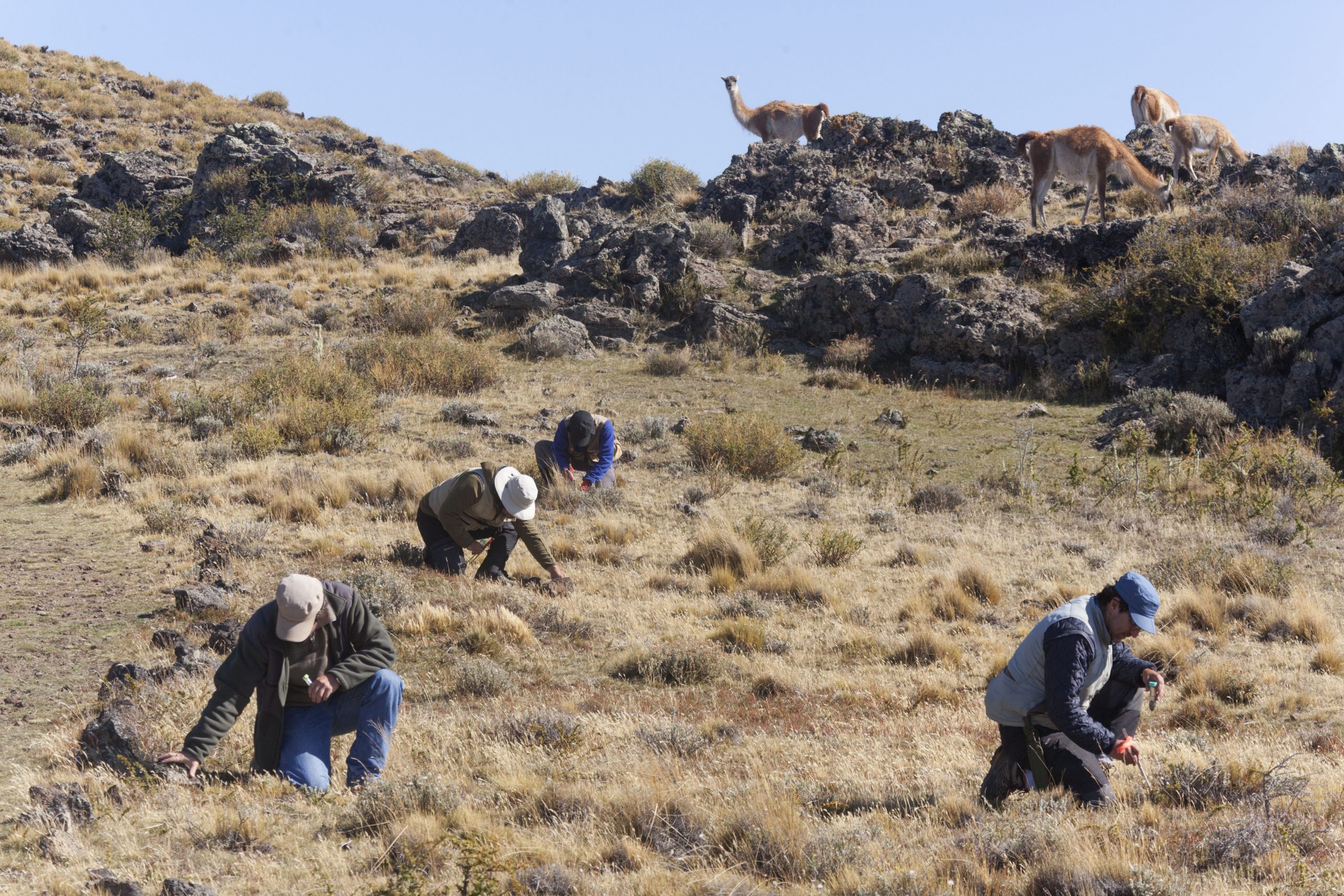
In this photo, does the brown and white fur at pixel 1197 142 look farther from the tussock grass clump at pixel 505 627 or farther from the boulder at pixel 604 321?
the tussock grass clump at pixel 505 627

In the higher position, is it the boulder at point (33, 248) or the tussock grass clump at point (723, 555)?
the boulder at point (33, 248)

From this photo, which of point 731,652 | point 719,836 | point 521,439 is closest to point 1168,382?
point 521,439

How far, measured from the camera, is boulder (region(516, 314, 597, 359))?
18625mm

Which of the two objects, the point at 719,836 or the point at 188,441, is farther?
the point at 188,441

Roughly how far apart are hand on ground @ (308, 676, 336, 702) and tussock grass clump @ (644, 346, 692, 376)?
1353cm

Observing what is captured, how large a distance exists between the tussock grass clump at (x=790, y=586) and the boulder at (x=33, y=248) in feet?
72.5

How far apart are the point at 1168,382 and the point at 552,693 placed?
1254 cm

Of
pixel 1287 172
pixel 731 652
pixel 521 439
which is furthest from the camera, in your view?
pixel 1287 172

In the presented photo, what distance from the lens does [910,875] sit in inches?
140

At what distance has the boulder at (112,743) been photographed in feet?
15.7

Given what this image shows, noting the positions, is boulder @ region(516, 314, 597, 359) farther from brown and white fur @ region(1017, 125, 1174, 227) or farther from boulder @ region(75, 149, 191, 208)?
boulder @ region(75, 149, 191, 208)

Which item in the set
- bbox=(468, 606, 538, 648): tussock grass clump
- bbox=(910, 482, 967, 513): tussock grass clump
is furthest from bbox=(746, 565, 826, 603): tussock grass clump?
bbox=(910, 482, 967, 513): tussock grass clump

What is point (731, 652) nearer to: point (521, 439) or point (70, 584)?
point (70, 584)

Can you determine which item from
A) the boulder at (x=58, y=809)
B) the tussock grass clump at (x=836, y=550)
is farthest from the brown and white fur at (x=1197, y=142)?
the boulder at (x=58, y=809)
